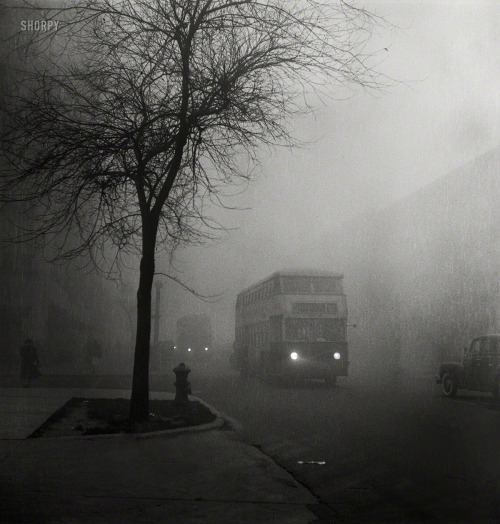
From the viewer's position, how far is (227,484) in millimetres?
7695

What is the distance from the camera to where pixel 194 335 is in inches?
2586

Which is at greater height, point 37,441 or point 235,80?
point 235,80

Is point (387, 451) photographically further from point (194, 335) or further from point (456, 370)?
point (194, 335)

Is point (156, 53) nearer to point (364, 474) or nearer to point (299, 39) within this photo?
point (299, 39)

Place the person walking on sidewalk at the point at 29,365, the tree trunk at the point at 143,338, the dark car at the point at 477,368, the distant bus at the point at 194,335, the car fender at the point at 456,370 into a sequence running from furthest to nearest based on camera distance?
the distant bus at the point at 194,335 → the person walking on sidewalk at the point at 29,365 → the car fender at the point at 456,370 → the dark car at the point at 477,368 → the tree trunk at the point at 143,338

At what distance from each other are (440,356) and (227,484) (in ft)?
122

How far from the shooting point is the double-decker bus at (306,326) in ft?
84.0

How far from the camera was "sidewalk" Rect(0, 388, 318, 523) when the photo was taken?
6203 millimetres

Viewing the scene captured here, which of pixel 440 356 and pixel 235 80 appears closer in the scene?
pixel 235 80

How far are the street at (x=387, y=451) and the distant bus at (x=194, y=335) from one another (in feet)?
151

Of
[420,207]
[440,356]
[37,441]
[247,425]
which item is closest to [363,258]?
[420,207]

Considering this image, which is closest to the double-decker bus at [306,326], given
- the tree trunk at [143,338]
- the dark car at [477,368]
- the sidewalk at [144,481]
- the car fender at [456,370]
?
the car fender at [456,370]

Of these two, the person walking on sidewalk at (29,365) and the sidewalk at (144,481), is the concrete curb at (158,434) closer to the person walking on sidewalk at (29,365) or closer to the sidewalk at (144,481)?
the sidewalk at (144,481)

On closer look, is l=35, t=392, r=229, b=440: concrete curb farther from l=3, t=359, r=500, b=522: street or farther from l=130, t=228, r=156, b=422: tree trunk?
l=130, t=228, r=156, b=422: tree trunk
